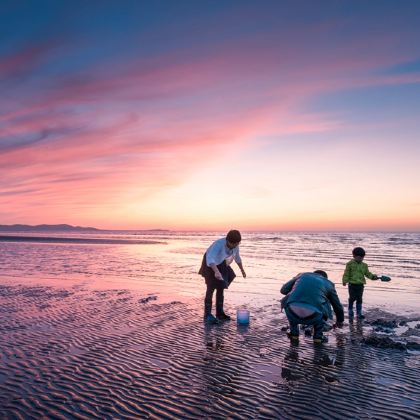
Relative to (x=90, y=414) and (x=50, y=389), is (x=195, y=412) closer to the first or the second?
(x=90, y=414)

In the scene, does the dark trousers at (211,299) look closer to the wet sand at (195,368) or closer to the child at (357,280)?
the wet sand at (195,368)

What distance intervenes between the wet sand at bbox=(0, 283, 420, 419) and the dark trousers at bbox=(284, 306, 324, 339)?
0.93 feet

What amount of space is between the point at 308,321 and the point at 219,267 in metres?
3.18

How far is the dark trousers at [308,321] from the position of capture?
696cm

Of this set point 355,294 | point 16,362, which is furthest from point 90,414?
point 355,294

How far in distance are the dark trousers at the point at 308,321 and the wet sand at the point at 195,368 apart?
282 mm

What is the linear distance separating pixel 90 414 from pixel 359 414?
3.30m

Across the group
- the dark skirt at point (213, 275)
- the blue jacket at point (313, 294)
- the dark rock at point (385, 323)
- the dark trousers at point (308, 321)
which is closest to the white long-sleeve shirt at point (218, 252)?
the dark skirt at point (213, 275)

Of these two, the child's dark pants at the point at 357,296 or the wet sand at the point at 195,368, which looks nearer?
the wet sand at the point at 195,368

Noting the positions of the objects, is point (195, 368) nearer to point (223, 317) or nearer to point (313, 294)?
point (313, 294)

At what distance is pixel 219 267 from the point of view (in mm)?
9734

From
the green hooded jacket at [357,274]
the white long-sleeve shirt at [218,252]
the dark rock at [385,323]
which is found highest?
the white long-sleeve shirt at [218,252]

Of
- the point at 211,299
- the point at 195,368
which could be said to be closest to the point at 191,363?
the point at 195,368

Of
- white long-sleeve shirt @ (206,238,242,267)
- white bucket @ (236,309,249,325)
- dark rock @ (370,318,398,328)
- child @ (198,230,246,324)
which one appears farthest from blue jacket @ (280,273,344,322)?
dark rock @ (370,318,398,328)
